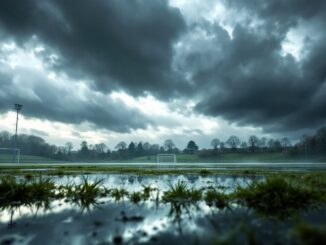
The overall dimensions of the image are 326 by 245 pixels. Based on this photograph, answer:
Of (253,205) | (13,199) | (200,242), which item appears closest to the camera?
(200,242)

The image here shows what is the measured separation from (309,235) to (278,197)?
2.98 meters

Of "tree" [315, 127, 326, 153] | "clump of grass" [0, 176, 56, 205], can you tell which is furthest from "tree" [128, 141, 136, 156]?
"clump of grass" [0, 176, 56, 205]

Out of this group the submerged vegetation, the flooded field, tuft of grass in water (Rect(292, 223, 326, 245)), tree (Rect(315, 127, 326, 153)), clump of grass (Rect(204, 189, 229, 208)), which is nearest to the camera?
tuft of grass in water (Rect(292, 223, 326, 245))

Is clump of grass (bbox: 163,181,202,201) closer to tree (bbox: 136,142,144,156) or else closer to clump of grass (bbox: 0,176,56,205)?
clump of grass (bbox: 0,176,56,205)

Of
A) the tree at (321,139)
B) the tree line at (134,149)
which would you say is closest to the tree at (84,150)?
the tree line at (134,149)

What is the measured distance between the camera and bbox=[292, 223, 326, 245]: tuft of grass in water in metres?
2.53

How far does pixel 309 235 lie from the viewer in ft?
8.75

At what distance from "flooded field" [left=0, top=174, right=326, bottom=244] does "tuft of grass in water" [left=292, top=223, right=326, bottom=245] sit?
0.04 ft

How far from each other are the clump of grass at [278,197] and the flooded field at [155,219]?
0.10ft

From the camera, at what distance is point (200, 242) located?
3.07 meters

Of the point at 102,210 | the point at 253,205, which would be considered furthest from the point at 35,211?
the point at 253,205

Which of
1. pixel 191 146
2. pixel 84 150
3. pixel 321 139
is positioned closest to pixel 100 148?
pixel 84 150

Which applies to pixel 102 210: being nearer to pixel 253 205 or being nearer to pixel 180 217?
pixel 180 217

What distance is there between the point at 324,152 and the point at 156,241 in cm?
10970
